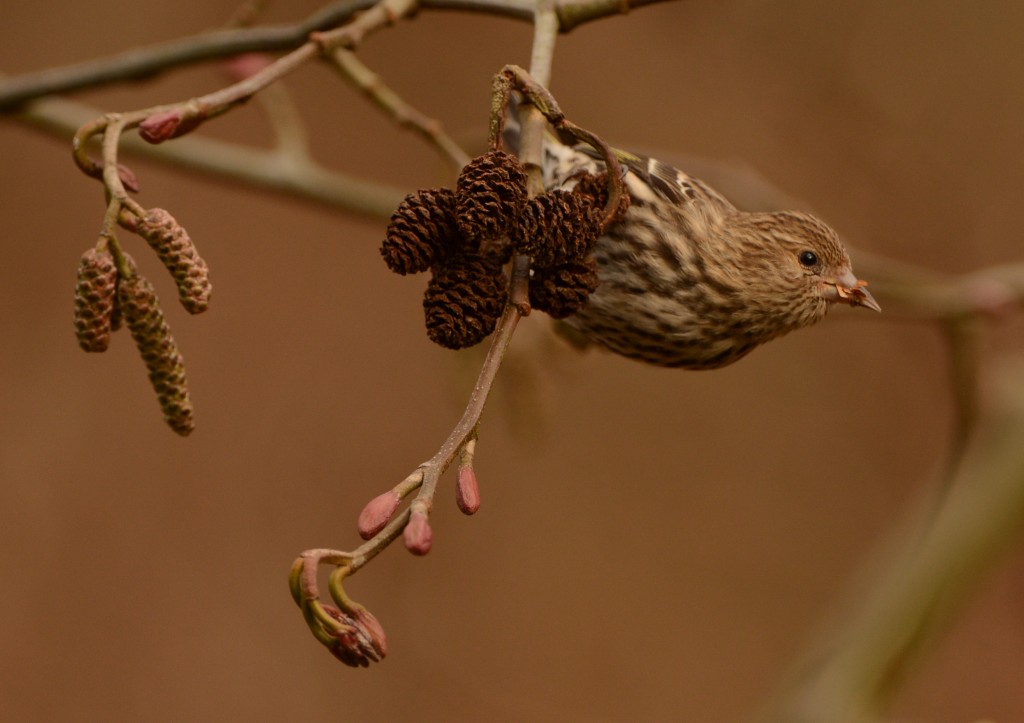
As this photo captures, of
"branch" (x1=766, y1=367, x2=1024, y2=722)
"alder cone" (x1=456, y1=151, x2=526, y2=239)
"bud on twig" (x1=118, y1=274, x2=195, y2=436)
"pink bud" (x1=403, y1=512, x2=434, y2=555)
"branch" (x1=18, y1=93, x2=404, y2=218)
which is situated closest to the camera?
"pink bud" (x1=403, y1=512, x2=434, y2=555)

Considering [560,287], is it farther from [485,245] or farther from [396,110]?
[396,110]

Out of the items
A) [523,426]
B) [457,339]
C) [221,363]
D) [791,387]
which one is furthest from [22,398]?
[457,339]

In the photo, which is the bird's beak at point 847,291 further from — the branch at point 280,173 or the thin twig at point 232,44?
the branch at point 280,173

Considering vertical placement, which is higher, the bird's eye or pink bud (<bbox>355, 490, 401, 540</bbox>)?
the bird's eye

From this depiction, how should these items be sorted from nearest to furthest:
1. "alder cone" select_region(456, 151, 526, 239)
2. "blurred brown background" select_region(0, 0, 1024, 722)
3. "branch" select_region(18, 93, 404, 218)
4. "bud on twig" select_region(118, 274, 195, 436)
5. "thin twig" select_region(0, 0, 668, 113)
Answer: "alder cone" select_region(456, 151, 526, 239)
"bud on twig" select_region(118, 274, 195, 436)
"thin twig" select_region(0, 0, 668, 113)
"branch" select_region(18, 93, 404, 218)
"blurred brown background" select_region(0, 0, 1024, 722)

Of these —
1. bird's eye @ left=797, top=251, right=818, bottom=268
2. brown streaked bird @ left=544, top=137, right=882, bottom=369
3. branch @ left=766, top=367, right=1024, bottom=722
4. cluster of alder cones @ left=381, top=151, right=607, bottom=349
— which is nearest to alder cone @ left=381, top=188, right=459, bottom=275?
cluster of alder cones @ left=381, top=151, right=607, bottom=349

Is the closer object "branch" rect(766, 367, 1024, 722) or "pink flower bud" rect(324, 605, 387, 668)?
"pink flower bud" rect(324, 605, 387, 668)

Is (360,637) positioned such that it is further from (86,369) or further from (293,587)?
(86,369)

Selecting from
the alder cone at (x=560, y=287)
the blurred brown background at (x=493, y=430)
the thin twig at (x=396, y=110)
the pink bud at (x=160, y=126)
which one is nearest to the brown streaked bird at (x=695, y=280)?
the thin twig at (x=396, y=110)

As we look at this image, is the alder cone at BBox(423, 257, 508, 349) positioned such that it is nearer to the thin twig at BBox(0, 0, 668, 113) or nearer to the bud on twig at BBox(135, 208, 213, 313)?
the bud on twig at BBox(135, 208, 213, 313)
